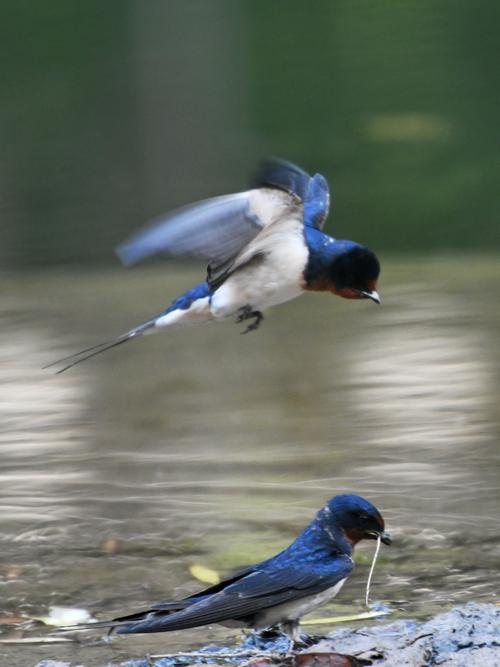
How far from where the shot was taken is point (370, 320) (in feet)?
24.2

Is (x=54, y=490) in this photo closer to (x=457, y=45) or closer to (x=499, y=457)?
(x=499, y=457)

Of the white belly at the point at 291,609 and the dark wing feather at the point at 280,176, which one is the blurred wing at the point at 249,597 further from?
the dark wing feather at the point at 280,176

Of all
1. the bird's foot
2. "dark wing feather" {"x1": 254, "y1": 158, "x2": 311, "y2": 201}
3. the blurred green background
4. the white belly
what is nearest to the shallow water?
the white belly

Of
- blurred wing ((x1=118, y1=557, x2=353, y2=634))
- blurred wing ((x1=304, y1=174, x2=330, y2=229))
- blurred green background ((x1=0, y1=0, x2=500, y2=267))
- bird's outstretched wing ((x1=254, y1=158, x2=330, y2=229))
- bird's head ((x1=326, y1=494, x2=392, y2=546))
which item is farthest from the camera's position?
blurred green background ((x1=0, y1=0, x2=500, y2=267))

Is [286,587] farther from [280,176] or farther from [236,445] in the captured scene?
[236,445]

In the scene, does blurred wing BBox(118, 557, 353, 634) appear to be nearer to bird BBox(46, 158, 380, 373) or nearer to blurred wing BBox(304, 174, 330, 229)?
bird BBox(46, 158, 380, 373)

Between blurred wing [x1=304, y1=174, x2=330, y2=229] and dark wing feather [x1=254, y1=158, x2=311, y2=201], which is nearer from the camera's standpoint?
dark wing feather [x1=254, y1=158, x2=311, y2=201]

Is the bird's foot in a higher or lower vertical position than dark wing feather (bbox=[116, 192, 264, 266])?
lower

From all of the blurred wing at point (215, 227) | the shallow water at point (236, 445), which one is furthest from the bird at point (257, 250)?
the shallow water at point (236, 445)

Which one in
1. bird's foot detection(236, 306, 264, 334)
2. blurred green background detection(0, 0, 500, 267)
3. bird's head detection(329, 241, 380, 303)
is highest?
bird's head detection(329, 241, 380, 303)

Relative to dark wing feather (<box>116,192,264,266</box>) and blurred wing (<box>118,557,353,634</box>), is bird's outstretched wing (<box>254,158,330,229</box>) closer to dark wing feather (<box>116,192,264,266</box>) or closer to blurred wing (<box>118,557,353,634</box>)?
dark wing feather (<box>116,192,264,266</box>)

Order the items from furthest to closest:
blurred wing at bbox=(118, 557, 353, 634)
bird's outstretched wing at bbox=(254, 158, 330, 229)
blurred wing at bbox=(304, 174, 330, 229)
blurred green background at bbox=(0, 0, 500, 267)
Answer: blurred green background at bbox=(0, 0, 500, 267) → blurred wing at bbox=(304, 174, 330, 229) → bird's outstretched wing at bbox=(254, 158, 330, 229) → blurred wing at bbox=(118, 557, 353, 634)

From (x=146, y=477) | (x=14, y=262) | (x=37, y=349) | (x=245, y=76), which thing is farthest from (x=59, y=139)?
(x=146, y=477)

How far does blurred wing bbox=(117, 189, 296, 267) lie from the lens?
9.27 feet
